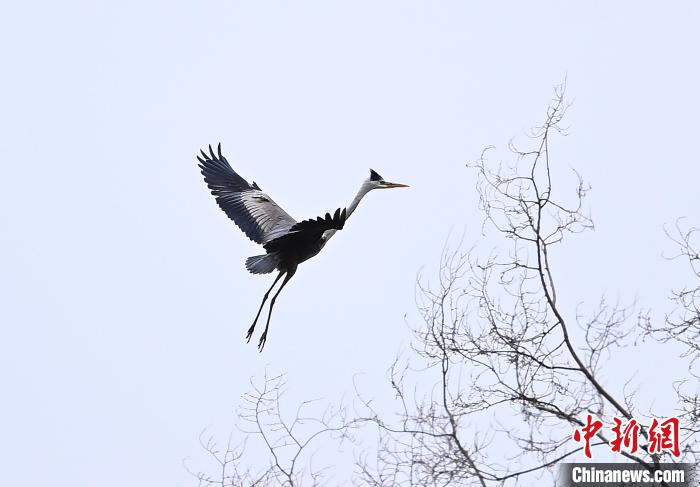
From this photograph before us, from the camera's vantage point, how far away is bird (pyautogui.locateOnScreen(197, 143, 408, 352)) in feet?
43.1

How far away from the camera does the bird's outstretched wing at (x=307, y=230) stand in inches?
462

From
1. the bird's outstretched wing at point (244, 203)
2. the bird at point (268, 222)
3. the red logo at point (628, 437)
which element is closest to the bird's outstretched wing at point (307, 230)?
the bird at point (268, 222)

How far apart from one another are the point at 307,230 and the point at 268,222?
9.32 ft

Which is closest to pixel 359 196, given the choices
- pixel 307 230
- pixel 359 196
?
pixel 359 196

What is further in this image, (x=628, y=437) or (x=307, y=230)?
(x=307, y=230)

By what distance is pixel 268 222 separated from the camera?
608 inches

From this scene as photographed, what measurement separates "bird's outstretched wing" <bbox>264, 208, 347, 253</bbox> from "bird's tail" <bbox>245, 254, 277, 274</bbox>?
0.10 meters

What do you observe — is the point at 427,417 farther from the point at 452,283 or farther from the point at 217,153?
the point at 217,153

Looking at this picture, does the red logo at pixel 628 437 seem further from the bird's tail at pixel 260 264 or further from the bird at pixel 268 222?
the bird's tail at pixel 260 264

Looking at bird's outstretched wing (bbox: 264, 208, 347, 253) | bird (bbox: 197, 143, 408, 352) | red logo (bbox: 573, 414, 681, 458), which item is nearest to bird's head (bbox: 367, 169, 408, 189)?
bird (bbox: 197, 143, 408, 352)

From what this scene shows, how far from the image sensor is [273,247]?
13609 millimetres

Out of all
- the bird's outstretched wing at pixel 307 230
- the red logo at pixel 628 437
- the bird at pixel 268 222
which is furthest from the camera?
the bird at pixel 268 222

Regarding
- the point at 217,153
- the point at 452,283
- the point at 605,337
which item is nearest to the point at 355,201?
the point at 217,153

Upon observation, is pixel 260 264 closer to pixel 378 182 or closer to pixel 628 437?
pixel 378 182
